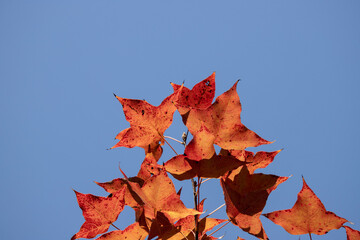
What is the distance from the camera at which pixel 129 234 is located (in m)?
0.63

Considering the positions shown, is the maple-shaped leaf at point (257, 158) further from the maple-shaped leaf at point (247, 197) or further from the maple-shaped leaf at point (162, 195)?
the maple-shaped leaf at point (162, 195)

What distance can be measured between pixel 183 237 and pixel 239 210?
0.14 m

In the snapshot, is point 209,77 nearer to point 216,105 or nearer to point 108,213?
point 216,105

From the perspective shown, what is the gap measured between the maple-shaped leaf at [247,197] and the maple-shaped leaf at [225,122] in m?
0.06

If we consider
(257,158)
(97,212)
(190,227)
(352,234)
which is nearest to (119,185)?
(97,212)

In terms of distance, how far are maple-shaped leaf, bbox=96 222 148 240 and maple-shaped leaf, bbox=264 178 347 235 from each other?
0.81 ft

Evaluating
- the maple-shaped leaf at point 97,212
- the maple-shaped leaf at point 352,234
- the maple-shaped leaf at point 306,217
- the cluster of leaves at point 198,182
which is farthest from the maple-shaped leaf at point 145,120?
the maple-shaped leaf at point 352,234

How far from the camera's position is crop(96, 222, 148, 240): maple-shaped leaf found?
628mm

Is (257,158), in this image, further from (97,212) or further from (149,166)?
(97,212)

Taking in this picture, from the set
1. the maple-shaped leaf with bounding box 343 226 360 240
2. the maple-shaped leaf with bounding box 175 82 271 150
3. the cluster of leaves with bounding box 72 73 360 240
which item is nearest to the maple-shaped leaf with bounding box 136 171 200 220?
the cluster of leaves with bounding box 72 73 360 240

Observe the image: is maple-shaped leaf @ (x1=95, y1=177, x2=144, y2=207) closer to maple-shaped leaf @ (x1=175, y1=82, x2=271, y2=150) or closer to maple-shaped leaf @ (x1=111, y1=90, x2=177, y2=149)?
maple-shaped leaf @ (x1=111, y1=90, x2=177, y2=149)

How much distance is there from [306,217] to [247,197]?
13 centimetres

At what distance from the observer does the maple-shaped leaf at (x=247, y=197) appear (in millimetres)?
594

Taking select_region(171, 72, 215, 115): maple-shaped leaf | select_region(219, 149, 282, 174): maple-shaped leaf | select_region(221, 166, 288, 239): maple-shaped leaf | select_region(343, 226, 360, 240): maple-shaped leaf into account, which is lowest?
select_region(343, 226, 360, 240): maple-shaped leaf
